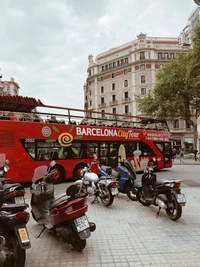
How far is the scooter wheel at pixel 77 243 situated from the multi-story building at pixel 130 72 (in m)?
47.8

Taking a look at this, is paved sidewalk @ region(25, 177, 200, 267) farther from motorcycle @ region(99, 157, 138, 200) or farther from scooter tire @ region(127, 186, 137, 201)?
motorcycle @ region(99, 157, 138, 200)

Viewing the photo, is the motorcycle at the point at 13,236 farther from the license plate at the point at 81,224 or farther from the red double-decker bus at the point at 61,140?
the red double-decker bus at the point at 61,140

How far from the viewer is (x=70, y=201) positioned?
A: 3.95 metres

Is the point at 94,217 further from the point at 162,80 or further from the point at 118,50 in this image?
the point at 118,50

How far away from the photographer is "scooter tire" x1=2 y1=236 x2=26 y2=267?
313 cm

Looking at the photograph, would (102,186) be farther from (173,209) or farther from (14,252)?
(14,252)

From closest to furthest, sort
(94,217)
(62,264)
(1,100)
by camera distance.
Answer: (62,264) < (94,217) < (1,100)

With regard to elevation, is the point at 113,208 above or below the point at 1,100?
below

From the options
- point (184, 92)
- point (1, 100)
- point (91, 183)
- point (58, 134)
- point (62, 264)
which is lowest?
point (62, 264)

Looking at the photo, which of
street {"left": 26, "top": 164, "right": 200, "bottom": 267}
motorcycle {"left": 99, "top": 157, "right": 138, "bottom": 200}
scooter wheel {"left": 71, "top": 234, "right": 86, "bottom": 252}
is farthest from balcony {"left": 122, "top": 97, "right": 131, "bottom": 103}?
scooter wheel {"left": 71, "top": 234, "right": 86, "bottom": 252}

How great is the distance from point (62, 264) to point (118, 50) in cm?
5593

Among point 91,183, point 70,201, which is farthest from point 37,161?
point 70,201

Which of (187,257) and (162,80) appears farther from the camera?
(162,80)

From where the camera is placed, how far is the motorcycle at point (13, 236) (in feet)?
10.1
